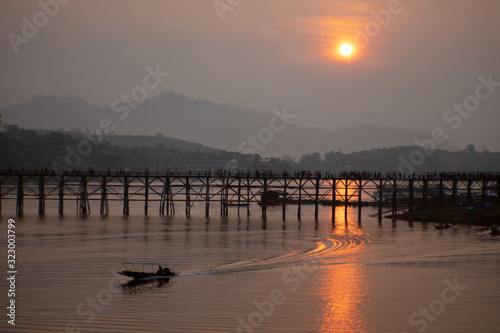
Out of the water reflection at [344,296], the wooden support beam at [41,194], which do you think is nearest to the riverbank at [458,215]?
the water reflection at [344,296]

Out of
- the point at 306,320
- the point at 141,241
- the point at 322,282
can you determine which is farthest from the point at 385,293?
the point at 141,241

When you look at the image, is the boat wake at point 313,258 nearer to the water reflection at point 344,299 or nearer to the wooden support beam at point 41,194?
the water reflection at point 344,299

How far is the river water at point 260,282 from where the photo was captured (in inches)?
1168

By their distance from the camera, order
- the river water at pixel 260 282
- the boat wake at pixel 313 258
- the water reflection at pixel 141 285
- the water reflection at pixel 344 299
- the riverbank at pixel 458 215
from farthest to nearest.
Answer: the riverbank at pixel 458 215
the boat wake at pixel 313 258
the water reflection at pixel 141 285
the river water at pixel 260 282
the water reflection at pixel 344 299

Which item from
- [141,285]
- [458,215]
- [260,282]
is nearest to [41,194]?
[141,285]

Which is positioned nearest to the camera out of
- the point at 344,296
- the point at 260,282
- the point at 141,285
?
the point at 344,296

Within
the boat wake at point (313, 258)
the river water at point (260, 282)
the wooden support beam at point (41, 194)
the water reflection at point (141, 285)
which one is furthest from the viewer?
the wooden support beam at point (41, 194)

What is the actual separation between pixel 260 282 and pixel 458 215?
43.4 m

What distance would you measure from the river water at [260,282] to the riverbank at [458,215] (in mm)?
6176

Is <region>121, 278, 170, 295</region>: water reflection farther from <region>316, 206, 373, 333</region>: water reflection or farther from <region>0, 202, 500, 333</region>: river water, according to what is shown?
<region>316, 206, 373, 333</region>: water reflection

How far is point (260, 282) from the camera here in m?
38.8

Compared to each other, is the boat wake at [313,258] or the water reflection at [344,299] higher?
the boat wake at [313,258]

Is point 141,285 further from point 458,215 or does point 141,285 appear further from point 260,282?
point 458,215

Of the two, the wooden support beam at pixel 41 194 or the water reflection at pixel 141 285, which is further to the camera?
the wooden support beam at pixel 41 194
